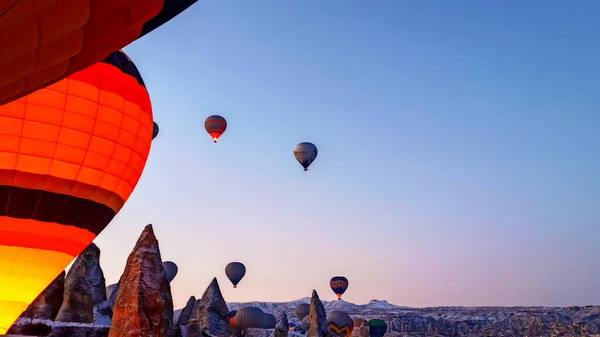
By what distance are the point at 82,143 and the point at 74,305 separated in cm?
1339

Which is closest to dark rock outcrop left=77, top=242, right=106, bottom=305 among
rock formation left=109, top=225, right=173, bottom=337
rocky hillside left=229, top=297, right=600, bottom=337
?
rock formation left=109, top=225, right=173, bottom=337

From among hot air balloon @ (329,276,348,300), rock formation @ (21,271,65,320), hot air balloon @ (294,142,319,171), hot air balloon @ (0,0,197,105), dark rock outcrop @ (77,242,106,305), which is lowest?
rock formation @ (21,271,65,320)

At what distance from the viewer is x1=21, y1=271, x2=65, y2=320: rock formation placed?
23.1 m

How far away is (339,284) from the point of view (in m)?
66.7

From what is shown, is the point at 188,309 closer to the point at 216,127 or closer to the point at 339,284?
the point at 216,127

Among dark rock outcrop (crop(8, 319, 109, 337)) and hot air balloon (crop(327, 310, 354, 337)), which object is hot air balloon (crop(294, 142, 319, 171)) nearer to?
hot air balloon (crop(327, 310, 354, 337))

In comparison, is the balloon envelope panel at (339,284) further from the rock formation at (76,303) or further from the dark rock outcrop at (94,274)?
the rock formation at (76,303)

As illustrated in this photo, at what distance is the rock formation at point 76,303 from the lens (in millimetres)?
23453

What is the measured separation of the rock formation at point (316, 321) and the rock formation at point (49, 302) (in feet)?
51.0

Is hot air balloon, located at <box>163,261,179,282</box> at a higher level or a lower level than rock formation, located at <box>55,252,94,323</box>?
higher

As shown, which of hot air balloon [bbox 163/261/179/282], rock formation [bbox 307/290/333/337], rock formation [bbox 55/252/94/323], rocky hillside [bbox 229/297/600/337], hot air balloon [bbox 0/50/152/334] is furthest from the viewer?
rocky hillside [bbox 229/297/600/337]

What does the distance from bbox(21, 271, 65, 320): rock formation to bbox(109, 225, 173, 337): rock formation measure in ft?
47.3

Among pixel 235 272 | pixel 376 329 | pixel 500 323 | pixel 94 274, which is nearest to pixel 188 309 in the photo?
pixel 235 272

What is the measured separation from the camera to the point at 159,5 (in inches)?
159
